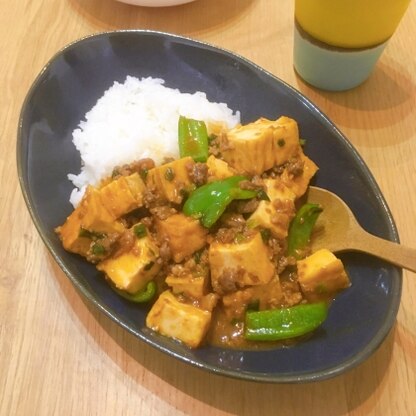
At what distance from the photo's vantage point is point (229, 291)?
145cm

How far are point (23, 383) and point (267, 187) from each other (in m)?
0.90

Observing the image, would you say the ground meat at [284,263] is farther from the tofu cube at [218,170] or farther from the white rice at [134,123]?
the white rice at [134,123]

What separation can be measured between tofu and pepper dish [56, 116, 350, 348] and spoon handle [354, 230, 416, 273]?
11 cm

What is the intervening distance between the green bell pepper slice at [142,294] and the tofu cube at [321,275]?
0.43 metres

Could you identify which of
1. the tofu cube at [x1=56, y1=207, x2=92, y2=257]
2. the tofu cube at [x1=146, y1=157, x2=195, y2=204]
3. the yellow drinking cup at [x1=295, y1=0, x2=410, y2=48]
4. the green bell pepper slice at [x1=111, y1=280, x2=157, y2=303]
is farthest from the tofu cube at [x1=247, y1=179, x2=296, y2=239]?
the yellow drinking cup at [x1=295, y1=0, x2=410, y2=48]

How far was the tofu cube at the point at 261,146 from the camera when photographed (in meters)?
1.62

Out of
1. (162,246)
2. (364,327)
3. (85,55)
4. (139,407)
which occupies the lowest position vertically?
(139,407)

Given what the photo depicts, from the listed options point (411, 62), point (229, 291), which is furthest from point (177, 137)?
point (411, 62)

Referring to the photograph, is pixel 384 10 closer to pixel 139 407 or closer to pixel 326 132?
pixel 326 132

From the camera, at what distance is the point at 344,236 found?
5.08 feet

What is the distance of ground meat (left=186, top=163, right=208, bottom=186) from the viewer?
1.59 m

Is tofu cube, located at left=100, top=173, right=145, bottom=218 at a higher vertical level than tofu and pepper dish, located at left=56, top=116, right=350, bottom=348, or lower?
higher

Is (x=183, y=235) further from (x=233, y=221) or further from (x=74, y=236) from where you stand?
(x=74, y=236)

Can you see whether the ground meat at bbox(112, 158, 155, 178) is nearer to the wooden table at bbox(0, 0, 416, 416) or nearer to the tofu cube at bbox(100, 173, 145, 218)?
the tofu cube at bbox(100, 173, 145, 218)
